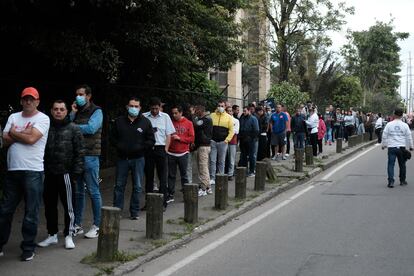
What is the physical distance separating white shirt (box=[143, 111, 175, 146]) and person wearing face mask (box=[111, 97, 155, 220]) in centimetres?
81

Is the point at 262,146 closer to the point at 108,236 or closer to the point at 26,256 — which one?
the point at 108,236

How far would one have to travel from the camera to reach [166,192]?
988 cm

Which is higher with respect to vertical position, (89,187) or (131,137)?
(131,137)

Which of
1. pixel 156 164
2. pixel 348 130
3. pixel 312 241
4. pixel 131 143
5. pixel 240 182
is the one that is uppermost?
pixel 348 130

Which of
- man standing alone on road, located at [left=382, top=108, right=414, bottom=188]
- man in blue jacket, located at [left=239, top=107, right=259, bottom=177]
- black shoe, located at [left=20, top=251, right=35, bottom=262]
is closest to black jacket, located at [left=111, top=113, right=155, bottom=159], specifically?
black shoe, located at [left=20, top=251, right=35, bottom=262]

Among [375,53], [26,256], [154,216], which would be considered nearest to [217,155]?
[154,216]

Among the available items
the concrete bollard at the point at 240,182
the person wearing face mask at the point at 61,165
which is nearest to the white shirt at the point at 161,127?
the concrete bollard at the point at 240,182

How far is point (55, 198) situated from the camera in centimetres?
724

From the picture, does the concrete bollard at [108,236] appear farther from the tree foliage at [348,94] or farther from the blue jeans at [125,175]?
the tree foliage at [348,94]

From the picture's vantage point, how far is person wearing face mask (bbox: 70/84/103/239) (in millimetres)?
7562

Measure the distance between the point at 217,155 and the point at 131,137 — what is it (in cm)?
452

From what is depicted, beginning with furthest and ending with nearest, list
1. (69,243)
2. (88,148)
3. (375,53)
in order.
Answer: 1. (375,53)
2. (88,148)
3. (69,243)

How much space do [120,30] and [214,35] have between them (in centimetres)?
486

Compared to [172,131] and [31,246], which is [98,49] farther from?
[31,246]
